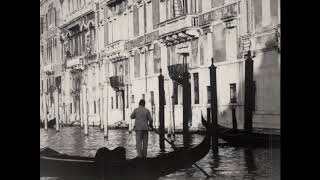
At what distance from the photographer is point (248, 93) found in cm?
768

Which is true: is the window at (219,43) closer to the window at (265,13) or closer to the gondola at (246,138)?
the window at (265,13)

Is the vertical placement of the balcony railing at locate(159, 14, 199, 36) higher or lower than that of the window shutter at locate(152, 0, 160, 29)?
lower

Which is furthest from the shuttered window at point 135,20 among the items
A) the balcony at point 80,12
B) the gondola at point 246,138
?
the gondola at point 246,138

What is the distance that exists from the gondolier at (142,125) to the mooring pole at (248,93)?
4.10 feet

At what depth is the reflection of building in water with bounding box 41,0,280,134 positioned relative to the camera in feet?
24.9

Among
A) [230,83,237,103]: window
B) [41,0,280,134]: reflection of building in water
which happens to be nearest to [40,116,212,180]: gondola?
[41,0,280,134]: reflection of building in water

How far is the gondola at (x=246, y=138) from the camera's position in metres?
7.58

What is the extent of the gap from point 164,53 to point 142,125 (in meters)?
0.97

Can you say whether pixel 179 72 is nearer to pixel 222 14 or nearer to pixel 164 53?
pixel 164 53

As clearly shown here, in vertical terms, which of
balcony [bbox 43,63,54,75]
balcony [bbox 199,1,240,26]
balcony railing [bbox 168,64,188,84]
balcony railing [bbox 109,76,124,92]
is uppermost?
balcony [bbox 199,1,240,26]

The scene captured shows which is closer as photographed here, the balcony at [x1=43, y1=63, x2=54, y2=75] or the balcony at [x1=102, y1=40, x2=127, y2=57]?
→ the balcony at [x1=102, y1=40, x2=127, y2=57]

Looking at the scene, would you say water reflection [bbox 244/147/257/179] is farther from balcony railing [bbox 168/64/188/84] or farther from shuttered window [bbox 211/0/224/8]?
shuttered window [bbox 211/0/224/8]

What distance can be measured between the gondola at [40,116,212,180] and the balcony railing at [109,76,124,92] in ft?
2.83
